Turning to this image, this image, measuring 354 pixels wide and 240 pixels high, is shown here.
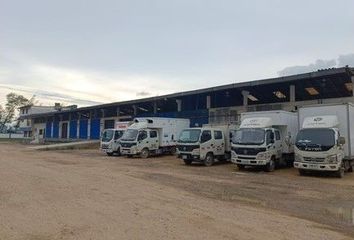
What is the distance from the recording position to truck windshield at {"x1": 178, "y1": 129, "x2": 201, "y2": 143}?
23.3 meters

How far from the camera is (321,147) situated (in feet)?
57.0

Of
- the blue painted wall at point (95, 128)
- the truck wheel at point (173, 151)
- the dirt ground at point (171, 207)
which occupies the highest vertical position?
the blue painted wall at point (95, 128)

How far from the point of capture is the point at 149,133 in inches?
1161

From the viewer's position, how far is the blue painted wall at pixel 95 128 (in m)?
57.0

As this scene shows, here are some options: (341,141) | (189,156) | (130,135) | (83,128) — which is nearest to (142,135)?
(130,135)

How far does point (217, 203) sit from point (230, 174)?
8.09 metres

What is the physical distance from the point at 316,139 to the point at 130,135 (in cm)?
1498

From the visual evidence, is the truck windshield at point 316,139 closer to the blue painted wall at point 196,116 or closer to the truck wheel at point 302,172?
the truck wheel at point 302,172

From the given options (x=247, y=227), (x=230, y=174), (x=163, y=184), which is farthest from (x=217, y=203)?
(x=230, y=174)

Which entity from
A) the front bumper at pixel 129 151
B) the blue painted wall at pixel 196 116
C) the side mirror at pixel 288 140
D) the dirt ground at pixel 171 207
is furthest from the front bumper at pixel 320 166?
the blue painted wall at pixel 196 116

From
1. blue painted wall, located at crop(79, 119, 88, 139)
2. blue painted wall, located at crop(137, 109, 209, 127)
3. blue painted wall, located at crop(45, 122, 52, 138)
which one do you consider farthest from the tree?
blue painted wall, located at crop(137, 109, 209, 127)

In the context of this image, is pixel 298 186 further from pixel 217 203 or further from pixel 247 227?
pixel 247 227

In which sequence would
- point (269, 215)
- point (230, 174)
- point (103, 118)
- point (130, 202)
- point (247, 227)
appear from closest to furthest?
1. point (247, 227)
2. point (269, 215)
3. point (130, 202)
4. point (230, 174)
5. point (103, 118)

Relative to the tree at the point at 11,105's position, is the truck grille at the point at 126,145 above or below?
below
